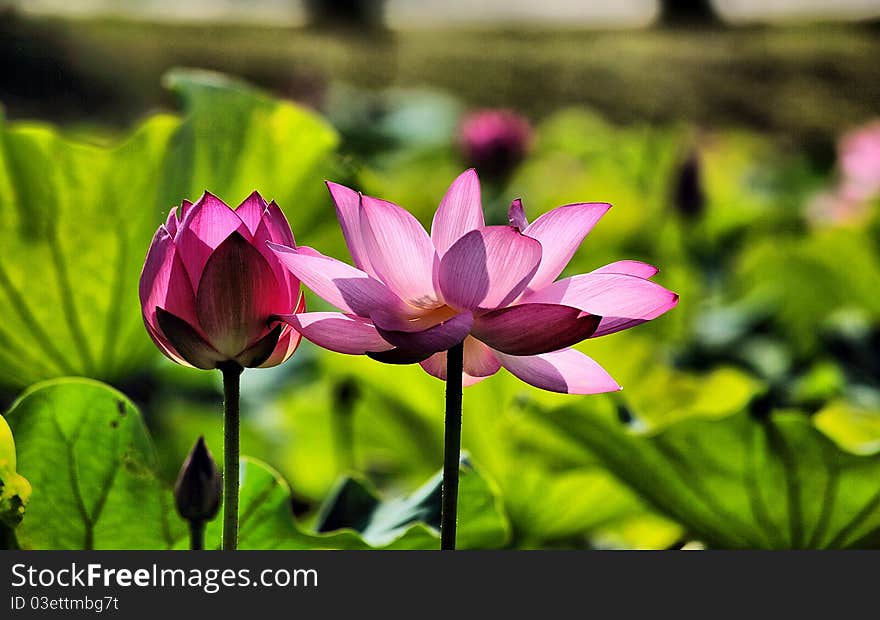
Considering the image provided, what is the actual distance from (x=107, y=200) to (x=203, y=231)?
0.30 m

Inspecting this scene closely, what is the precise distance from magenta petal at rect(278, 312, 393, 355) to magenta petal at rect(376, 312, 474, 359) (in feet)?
0.04

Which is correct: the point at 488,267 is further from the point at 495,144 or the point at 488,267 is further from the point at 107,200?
the point at 495,144

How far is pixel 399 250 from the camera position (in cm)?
23

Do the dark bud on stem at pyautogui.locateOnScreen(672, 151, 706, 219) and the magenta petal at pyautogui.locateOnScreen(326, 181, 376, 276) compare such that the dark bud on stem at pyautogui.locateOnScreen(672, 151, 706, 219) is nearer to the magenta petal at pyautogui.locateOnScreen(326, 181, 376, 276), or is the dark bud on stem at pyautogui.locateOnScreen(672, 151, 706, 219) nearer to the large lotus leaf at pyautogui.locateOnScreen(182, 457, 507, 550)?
the large lotus leaf at pyautogui.locateOnScreen(182, 457, 507, 550)

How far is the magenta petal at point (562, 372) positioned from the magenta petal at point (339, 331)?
1.3 inches

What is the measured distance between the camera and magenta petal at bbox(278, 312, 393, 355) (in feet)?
0.73

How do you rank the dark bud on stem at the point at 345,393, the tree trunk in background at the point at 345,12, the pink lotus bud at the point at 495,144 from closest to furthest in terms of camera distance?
the dark bud on stem at the point at 345,393 < the pink lotus bud at the point at 495,144 < the tree trunk in background at the point at 345,12

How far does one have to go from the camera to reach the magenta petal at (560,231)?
0.23 meters

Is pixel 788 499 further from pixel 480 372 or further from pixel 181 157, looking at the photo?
pixel 181 157

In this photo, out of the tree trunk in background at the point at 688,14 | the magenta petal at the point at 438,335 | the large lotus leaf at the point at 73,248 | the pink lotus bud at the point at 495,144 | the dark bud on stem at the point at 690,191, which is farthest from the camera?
the tree trunk in background at the point at 688,14

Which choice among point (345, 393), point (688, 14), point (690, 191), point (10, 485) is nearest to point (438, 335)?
point (10, 485)

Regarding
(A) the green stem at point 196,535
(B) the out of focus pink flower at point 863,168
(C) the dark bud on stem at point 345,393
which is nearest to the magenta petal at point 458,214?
(A) the green stem at point 196,535

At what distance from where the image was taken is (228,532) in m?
0.24

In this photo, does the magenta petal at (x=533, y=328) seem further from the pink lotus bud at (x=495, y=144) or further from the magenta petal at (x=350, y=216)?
the pink lotus bud at (x=495, y=144)
